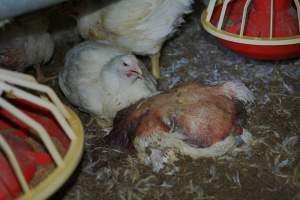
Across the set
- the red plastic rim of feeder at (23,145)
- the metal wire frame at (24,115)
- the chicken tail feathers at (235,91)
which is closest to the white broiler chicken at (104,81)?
the chicken tail feathers at (235,91)

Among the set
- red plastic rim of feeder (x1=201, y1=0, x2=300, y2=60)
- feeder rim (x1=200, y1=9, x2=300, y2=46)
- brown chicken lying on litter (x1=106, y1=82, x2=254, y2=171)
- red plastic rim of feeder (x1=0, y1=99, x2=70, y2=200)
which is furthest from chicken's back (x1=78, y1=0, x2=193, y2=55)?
red plastic rim of feeder (x1=0, y1=99, x2=70, y2=200)

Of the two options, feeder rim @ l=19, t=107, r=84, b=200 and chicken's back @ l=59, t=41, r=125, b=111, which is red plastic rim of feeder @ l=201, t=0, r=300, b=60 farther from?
feeder rim @ l=19, t=107, r=84, b=200

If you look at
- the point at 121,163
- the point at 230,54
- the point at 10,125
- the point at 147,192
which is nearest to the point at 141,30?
the point at 230,54

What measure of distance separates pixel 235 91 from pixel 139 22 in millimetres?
643

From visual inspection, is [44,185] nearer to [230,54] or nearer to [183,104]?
[183,104]

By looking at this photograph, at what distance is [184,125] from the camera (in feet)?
5.97

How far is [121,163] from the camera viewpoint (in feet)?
6.38

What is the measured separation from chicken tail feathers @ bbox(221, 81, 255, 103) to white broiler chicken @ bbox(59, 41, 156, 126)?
369 millimetres

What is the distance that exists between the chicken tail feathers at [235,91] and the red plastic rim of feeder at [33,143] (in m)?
0.82

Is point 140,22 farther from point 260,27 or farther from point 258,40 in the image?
point 258,40

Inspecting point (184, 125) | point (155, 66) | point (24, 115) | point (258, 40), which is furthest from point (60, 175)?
point (155, 66)

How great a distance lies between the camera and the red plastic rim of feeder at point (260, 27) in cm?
168

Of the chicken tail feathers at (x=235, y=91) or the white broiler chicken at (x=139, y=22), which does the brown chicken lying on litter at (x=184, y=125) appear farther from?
the white broiler chicken at (x=139, y=22)

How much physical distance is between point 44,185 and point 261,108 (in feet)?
4.43
